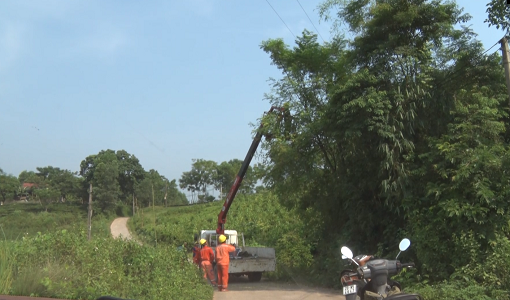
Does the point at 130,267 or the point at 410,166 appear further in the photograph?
the point at 410,166

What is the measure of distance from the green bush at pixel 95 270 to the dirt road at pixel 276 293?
50.7 inches

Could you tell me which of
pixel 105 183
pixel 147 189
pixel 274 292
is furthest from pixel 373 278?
pixel 105 183

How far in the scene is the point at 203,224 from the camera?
132ft

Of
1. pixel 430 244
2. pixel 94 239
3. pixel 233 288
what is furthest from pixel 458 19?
pixel 94 239

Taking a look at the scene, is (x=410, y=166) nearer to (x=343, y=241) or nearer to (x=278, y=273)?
(x=343, y=241)

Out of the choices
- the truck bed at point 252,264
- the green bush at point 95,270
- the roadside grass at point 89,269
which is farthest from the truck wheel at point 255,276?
the green bush at point 95,270

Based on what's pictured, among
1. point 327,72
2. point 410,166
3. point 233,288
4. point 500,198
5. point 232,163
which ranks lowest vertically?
point 233,288

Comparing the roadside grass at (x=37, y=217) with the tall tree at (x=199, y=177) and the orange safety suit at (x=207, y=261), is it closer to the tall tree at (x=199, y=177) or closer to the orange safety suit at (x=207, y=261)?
the orange safety suit at (x=207, y=261)

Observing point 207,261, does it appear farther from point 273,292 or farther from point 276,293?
point 276,293

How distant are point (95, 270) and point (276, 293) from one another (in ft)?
18.8

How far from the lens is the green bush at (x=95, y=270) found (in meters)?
9.64

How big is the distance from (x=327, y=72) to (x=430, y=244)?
7706 millimetres

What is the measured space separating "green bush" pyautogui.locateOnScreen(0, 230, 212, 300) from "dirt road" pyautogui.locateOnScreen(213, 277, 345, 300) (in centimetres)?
129

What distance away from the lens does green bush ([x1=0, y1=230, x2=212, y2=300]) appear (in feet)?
31.6
